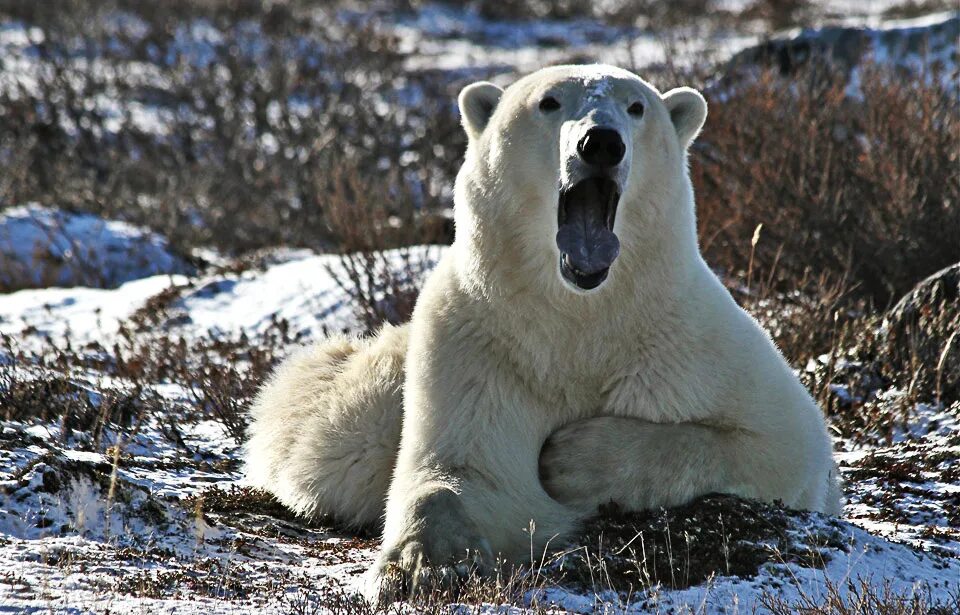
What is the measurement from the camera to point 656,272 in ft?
10.0

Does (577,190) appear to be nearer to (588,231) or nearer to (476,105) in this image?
(588,231)

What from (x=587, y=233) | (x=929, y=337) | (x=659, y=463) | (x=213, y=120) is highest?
(x=213, y=120)

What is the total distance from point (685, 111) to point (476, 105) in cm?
63

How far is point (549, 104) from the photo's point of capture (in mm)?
3068

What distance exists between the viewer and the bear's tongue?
2.83 m

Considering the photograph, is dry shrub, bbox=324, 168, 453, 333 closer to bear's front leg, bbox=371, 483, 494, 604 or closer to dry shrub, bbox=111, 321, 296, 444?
dry shrub, bbox=111, 321, 296, 444

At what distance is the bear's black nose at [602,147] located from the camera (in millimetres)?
2805

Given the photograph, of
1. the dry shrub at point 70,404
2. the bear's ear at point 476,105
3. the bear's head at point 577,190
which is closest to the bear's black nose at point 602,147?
the bear's head at point 577,190

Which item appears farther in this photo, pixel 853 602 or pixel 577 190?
pixel 577 190

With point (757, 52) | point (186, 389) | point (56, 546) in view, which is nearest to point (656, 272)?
point (56, 546)

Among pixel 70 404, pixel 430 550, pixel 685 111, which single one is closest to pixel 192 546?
pixel 430 550

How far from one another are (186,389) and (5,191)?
528 centimetres

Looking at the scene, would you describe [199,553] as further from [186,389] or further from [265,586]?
[186,389]

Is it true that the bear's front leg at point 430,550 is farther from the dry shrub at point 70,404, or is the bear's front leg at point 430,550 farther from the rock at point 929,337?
the rock at point 929,337
